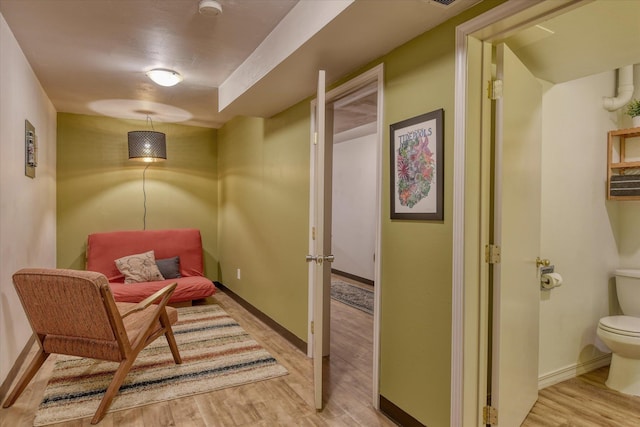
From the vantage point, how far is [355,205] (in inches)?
242

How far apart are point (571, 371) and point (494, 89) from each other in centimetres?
216

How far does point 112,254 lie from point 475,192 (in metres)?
4.21

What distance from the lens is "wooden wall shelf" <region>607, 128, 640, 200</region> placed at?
2754 mm

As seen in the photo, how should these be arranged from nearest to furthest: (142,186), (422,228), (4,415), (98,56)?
(422,228), (4,415), (98,56), (142,186)

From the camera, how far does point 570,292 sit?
268cm

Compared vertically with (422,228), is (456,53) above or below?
above

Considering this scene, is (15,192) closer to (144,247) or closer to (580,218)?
(144,247)

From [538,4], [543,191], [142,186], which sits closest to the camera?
[538,4]

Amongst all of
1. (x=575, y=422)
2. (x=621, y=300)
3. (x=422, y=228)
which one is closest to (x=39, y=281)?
(x=422, y=228)

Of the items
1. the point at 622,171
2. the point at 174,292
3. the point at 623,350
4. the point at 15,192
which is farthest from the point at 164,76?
the point at 623,350

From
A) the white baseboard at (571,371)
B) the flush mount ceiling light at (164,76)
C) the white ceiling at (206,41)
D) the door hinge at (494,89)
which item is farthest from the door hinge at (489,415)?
the flush mount ceiling light at (164,76)

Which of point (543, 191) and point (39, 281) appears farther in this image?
point (543, 191)

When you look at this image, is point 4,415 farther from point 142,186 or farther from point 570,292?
point 570,292

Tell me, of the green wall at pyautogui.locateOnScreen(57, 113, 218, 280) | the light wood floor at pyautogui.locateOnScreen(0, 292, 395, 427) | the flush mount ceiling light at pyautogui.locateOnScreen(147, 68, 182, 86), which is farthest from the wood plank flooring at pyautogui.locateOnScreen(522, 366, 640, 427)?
the green wall at pyautogui.locateOnScreen(57, 113, 218, 280)
